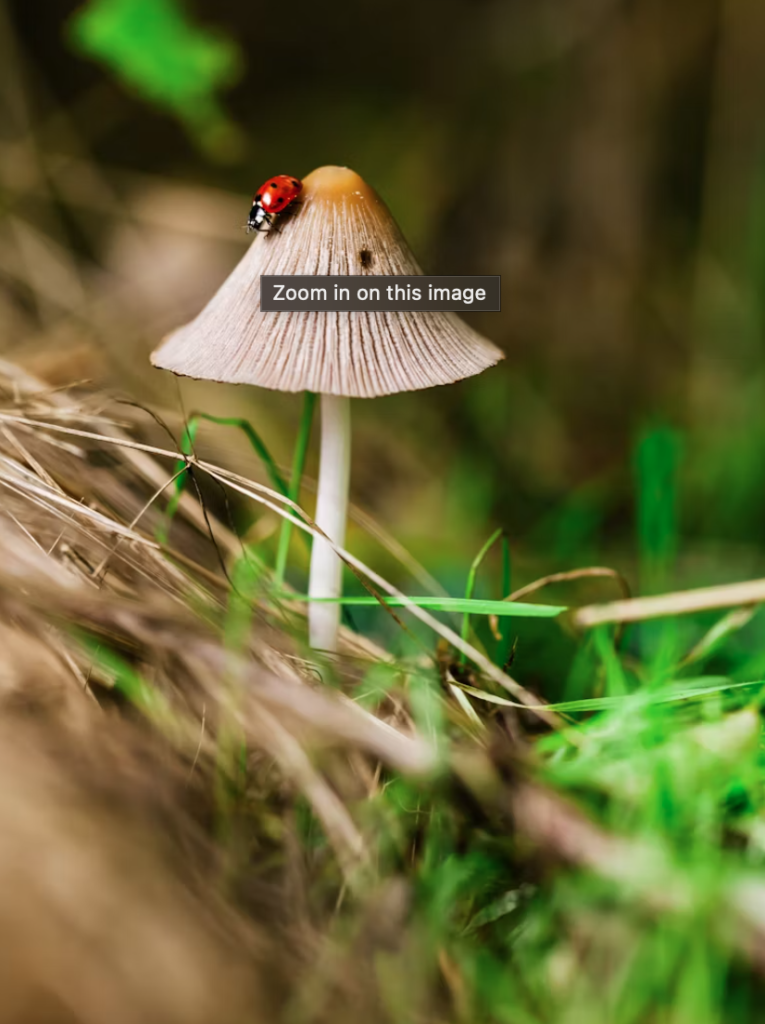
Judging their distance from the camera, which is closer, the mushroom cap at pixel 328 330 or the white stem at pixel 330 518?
the mushroom cap at pixel 328 330

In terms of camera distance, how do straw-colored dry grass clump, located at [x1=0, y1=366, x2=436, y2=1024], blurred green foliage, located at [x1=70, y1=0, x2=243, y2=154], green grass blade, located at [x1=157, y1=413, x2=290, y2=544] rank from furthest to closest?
1. blurred green foliage, located at [x1=70, y1=0, x2=243, y2=154]
2. green grass blade, located at [x1=157, y1=413, x2=290, y2=544]
3. straw-colored dry grass clump, located at [x1=0, y1=366, x2=436, y2=1024]

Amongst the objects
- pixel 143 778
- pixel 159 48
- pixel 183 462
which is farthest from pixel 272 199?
pixel 159 48

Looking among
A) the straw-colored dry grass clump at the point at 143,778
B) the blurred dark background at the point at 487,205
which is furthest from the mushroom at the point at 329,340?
the blurred dark background at the point at 487,205

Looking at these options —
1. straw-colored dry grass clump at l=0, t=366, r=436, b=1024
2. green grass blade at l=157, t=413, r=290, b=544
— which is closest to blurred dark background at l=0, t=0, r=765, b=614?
green grass blade at l=157, t=413, r=290, b=544

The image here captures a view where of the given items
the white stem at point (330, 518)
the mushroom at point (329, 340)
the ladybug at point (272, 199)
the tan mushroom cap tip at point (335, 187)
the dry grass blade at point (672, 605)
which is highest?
the tan mushroom cap tip at point (335, 187)

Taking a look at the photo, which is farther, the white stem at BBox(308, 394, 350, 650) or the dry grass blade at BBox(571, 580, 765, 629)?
the dry grass blade at BBox(571, 580, 765, 629)

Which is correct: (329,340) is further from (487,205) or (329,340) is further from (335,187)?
(487,205)

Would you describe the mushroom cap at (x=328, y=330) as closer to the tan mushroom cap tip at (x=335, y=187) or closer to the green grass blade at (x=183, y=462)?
the tan mushroom cap tip at (x=335, y=187)

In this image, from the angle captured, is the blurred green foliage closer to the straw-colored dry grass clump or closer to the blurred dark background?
the blurred dark background

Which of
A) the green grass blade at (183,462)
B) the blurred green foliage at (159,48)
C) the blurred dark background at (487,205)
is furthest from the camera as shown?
the blurred dark background at (487,205)
